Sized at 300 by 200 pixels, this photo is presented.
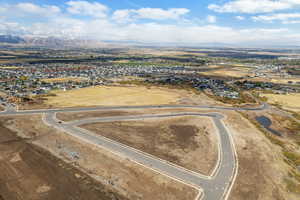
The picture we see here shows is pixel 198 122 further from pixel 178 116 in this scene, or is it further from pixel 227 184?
pixel 227 184

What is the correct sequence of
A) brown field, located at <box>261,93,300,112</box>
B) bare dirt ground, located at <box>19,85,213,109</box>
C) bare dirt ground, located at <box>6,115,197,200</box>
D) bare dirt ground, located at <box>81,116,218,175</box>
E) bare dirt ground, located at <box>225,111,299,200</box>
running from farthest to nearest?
brown field, located at <box>261,93,300,112</box> → bare dirt ground, located at <box>19,85,213,109</box> → bare dirt ground, located at <box>81,116,218,175</box> → bare dirt ground, located at <box>225,111,299,200</box> → bare dirt ground, located at <box>6,115,197,200</box>

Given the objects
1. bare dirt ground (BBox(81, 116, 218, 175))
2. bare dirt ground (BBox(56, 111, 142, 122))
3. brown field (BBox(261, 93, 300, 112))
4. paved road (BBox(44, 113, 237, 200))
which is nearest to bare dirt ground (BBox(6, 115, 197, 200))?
paved road (BBox(44, 113, 237, 200))

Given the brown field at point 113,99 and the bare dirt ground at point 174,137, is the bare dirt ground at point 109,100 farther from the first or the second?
the bare dirt ground at point 174,137

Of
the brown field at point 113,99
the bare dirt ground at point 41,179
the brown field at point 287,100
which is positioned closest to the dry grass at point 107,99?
the brown field at point 113,99

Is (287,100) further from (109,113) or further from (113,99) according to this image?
(109,113)

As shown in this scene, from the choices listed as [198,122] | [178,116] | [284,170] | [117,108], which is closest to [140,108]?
[117,108]

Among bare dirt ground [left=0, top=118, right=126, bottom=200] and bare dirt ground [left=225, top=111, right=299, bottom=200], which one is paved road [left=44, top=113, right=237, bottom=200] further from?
bare dirt ground [left=0, top=118, right=126, bottom=200]

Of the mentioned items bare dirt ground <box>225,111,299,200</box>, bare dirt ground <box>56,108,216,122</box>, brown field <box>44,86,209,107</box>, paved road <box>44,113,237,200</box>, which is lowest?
bare dirt ground <box>225,111,299,200</box>

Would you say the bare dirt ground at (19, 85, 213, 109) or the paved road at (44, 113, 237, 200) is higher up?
the bare dirt ground at (19, 85, 213, 109)
